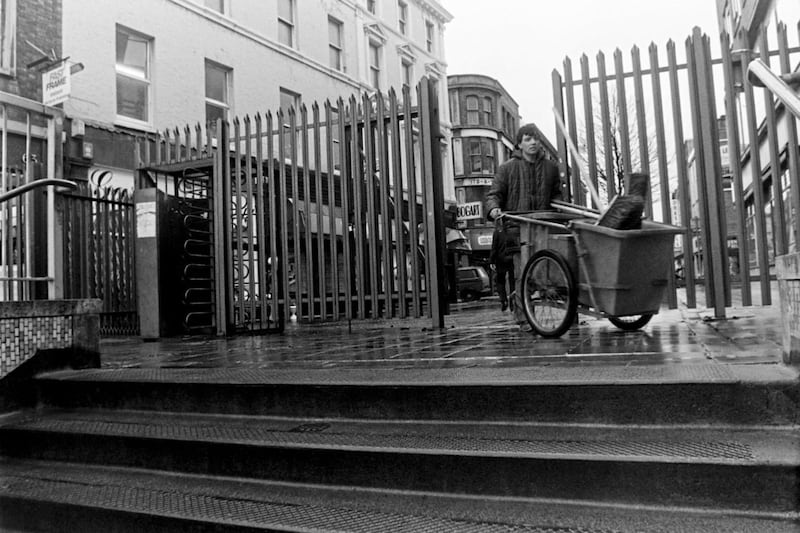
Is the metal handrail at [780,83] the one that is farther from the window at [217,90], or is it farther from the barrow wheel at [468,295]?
the barrow wheel at [468,295]

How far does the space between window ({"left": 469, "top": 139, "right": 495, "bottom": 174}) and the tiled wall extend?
4237cm

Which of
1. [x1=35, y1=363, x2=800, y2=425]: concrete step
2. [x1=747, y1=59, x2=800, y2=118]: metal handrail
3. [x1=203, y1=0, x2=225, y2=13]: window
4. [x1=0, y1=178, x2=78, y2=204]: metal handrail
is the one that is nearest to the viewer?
[x1=35, y1=363, x2=800, y2=425]: concrete step

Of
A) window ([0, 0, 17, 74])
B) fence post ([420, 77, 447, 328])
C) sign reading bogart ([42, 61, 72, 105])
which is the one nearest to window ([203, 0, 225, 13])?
window ([0, 0, 17, 74])

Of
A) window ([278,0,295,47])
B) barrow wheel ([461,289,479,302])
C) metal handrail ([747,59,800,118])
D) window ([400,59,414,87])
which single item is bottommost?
barrow wheel ([461,289,479,302])

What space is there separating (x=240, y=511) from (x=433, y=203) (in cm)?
461

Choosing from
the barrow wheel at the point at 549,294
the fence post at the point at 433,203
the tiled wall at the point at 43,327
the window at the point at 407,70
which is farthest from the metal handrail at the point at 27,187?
the window at the point at 407,70

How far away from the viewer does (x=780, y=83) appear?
2910 millimetres

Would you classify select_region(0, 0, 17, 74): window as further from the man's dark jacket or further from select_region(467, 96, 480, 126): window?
select_region(467, 96, 480, 126): window

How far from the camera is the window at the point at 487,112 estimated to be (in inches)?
1874

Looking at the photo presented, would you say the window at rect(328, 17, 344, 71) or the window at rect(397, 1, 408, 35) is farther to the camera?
the window at rect(397, 1, 408, 35)

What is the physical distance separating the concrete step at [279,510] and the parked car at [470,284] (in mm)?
21147

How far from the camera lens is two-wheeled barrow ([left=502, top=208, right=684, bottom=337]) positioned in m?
4.44

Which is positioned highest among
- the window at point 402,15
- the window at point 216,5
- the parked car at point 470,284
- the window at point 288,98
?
the window at point 402,15

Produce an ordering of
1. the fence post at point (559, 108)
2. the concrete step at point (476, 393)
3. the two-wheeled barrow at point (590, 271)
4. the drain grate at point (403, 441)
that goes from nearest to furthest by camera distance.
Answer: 1. the drain grate at point (403, 441)
2. the concrete step at point (476, 393)
3. the two-wheeled barrow at point (590, 271)
4. the fence post at point (559, 108)
